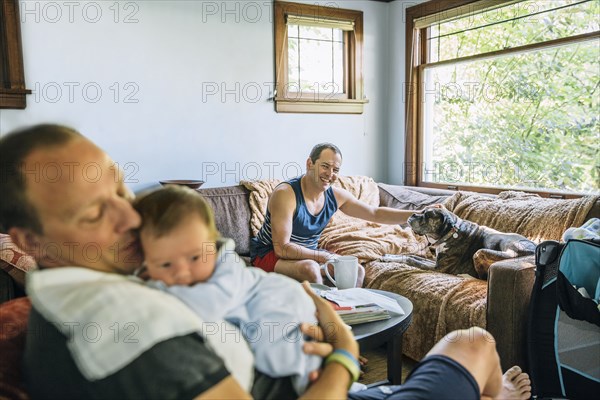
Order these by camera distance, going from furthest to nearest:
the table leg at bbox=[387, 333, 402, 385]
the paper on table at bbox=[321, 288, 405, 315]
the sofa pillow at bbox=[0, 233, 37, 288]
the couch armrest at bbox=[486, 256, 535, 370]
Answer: the sofa pillow at bbox=[0, 233, 37, 288] < the couch armrest at bbox=[486, 256, 535, 370] < the table leg at bbox=[387, 333, 402, 385] < the paper on table at bbox=[321, 288, 405, 315]

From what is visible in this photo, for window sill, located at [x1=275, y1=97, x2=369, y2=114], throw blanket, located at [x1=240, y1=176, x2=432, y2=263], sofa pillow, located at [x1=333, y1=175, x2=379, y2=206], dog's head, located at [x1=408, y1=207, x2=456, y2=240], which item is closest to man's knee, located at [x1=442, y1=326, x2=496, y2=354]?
dog's head, located at [x1=408, y1=207, x2=456, y2=240]

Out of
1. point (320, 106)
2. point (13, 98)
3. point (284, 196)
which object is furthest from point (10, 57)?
point (320, 106)

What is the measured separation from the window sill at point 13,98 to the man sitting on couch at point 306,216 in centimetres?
175

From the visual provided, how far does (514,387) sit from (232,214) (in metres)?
2.27

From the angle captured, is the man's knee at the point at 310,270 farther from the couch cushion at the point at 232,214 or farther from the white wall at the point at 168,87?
the white wall at the point at 168,87

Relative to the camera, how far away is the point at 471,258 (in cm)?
278

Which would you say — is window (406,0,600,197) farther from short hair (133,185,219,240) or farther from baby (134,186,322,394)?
short hair (133,185,219,240)

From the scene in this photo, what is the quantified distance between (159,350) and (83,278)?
6.2 inches

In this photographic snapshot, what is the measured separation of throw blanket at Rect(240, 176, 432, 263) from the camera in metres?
3.16

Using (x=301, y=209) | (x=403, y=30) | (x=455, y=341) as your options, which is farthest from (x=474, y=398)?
(x=403, y=30)

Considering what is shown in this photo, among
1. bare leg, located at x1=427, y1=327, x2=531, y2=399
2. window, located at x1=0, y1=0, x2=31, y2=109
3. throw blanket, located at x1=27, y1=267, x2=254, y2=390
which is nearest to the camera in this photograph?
throw blanket, located at x1=27, y1=267, x2=254, y2=390

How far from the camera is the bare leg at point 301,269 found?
2.34 m

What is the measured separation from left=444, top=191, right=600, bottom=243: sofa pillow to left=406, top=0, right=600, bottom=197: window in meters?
0.36

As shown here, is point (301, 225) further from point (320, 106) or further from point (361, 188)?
point (320, 106)
